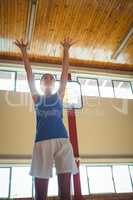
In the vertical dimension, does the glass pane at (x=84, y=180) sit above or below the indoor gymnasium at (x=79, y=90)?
below

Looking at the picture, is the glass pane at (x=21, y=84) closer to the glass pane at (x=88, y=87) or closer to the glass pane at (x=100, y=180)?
the glass pane at (x=88, y=87)

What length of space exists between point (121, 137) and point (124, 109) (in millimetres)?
643

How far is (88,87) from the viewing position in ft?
16.6

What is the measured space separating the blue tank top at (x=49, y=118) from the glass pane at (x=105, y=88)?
11.1 ft

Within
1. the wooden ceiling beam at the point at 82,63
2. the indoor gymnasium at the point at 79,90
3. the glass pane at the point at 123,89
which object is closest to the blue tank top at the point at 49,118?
the indoor gymnasium at the point at 79,90

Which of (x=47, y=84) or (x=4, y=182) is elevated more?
(x=47, y=84)

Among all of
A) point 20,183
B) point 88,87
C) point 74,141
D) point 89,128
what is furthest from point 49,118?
point 88,87

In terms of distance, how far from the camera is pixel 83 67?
505cm

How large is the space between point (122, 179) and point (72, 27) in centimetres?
285

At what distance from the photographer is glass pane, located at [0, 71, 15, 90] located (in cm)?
456

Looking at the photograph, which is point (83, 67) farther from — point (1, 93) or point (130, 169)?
point (130, 169)

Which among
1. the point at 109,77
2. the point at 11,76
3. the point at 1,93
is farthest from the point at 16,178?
the point at 109,77

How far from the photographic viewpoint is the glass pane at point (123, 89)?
516cm

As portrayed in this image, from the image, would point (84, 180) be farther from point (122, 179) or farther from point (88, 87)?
point (88, 87)
